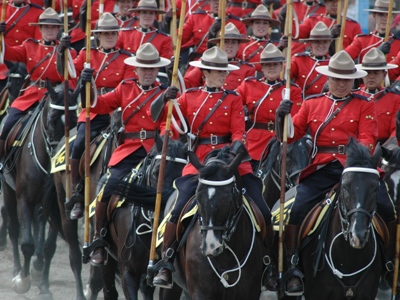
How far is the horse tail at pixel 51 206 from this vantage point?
15203mm

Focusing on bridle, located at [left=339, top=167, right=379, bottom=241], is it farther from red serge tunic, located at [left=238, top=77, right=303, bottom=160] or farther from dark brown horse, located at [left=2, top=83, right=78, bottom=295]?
dark brown horse, located at [left=2, top=83, right=78, bottom=295]

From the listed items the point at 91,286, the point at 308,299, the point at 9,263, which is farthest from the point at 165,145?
the point at 9,263

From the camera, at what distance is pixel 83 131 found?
14.3 m

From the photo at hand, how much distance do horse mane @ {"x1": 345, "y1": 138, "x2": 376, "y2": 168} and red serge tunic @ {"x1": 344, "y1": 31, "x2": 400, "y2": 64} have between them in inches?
222

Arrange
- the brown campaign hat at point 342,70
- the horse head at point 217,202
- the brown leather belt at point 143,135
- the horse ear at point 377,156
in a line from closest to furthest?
1. the horse head at point 217,202
2. the horse ear at point 377,156
3. the brown campaign hat at point 342,70
4. the brown leather belt at point 143,135

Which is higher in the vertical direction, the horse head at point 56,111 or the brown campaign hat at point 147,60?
the brown campaign hat at point 147,60

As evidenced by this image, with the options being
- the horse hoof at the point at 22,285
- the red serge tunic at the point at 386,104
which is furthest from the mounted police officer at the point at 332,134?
the horse hoof at the point at 22,285

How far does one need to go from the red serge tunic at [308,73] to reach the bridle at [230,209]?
532 cm

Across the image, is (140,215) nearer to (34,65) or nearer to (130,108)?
(130,108)

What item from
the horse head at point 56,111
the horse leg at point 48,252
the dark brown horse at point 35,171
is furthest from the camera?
the horse leg at point 48,252

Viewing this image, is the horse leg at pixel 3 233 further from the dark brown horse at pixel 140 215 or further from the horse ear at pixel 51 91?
the dark brown horse at pixel 140 215

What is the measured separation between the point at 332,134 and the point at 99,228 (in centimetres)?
311

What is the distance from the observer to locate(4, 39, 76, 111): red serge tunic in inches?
618

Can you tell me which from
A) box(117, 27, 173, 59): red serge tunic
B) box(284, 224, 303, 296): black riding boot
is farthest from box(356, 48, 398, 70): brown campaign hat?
box(117, 27, 173, 59): red serge tunic
